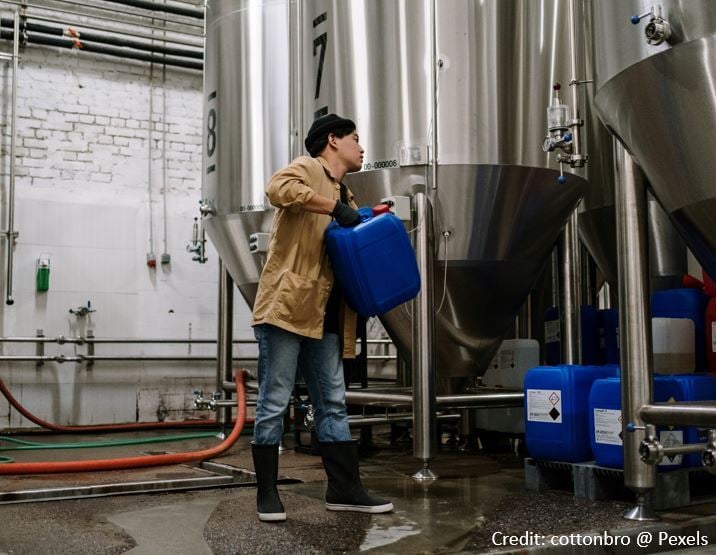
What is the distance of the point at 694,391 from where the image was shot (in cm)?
253

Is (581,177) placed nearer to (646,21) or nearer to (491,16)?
(491,16)

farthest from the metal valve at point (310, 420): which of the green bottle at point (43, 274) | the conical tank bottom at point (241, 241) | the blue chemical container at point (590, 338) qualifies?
the green bottle at point (43, 274)

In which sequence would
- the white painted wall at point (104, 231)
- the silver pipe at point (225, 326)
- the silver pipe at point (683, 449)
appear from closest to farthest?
the silver pipe at point (683, 449) → the silver pipe at point (225, 326) → the white painted wall at point (104, 231)

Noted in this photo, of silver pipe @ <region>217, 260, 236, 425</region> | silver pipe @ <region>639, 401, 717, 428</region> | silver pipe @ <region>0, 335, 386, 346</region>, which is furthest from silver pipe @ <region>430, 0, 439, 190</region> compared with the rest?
silver pipe @ <region>0, 335, 386, 346</region>

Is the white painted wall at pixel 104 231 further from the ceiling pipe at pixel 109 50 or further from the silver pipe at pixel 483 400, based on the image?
the silver pipe at pixel 483 400

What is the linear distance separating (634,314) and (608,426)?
1.44 feet

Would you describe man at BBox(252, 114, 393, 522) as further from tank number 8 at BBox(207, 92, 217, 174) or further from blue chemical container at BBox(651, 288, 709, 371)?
tank number 8 at BBox(207, 92, 217, 174)

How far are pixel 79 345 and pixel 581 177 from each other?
3.80 meters

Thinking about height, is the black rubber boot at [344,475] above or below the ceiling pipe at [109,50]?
below

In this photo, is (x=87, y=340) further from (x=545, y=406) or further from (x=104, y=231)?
(x=545, y=406)

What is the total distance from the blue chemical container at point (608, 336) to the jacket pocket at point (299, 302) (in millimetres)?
1465

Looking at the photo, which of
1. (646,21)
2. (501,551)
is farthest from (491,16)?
(501,551)

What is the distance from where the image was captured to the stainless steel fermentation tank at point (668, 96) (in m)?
1.97

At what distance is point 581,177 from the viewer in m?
3.38
